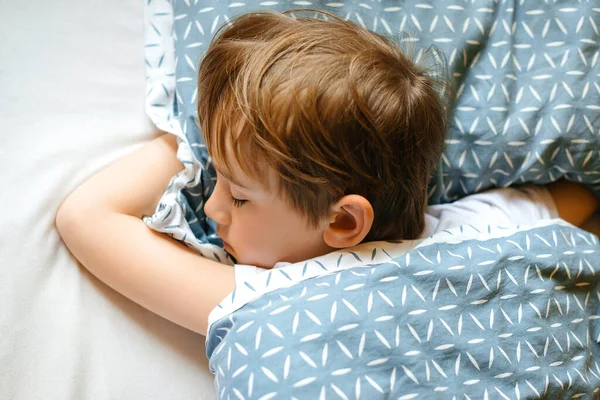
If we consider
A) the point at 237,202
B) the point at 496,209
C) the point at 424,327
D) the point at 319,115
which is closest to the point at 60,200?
the point at 237,202

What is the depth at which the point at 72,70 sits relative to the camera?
35.1 inches

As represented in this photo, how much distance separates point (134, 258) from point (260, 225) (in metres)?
0.17

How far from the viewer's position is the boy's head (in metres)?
0.66

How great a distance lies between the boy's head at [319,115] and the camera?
0.66m

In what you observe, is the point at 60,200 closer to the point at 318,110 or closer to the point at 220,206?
the point at 220,206

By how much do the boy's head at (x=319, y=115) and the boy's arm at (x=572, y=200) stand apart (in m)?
0.33

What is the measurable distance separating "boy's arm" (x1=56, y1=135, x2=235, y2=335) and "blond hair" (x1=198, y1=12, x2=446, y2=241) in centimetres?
16

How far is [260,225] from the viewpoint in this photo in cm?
75

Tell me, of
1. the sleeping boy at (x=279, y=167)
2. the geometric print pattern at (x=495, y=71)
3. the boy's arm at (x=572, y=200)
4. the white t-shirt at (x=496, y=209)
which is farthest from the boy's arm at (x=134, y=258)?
the boy's arm at (x=572, y=200)

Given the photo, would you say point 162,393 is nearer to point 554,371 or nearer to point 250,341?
point 250,341

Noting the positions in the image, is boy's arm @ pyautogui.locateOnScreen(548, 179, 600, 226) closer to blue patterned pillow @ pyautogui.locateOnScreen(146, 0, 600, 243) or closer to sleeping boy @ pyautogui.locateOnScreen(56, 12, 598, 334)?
blue patterned pillow @ pyautogui.locateOnScreen(146, 0, 600, 243)

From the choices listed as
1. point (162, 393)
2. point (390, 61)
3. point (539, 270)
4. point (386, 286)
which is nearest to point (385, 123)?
point (390, 61)

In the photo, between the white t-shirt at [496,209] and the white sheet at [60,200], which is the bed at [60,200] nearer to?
the white sheet at [60,200]

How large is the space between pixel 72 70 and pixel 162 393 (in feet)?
1.61
